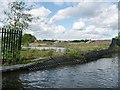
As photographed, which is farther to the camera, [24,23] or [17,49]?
[24,23]

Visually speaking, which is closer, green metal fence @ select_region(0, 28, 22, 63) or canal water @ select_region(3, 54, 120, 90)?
canal water @ select_region(3, 54, 120, 90)

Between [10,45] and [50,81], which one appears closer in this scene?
[50,81]

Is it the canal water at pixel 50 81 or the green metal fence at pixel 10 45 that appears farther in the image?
the green metal fence at pixel 10 45

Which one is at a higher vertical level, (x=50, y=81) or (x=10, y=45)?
A: (x=10, y=45)

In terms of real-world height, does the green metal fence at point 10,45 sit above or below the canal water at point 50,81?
above

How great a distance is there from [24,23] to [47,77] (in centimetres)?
852

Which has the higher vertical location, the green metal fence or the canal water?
the green metal fence

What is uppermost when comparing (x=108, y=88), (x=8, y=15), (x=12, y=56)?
(x=8, y=15)

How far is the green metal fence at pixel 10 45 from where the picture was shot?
1544 centimetres

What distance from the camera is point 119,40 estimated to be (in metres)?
41.6

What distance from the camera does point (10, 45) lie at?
16.0 m

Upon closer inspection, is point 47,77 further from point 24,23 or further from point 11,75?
point 24,23

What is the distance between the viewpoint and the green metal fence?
50.6 ft

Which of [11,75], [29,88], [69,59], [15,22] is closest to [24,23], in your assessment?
[15,22]
